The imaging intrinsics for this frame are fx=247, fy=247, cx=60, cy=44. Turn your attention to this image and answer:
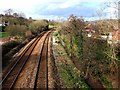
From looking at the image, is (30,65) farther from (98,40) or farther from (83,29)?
(83,29)

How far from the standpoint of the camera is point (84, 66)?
23.0m

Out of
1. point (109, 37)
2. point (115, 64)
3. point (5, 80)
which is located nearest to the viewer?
point (5, 80)

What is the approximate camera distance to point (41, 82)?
15.1 metres

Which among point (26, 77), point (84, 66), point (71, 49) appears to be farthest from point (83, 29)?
point (26, 77)

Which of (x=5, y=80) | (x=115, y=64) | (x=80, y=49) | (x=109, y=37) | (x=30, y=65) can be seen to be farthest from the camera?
(x=80, y=49)

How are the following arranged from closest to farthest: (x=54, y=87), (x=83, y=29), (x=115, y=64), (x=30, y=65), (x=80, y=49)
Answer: (x=54, y=87) → (x=30, y=65) → (x=115, y=64) → (x=80, y=49) → (x=83, y=29)

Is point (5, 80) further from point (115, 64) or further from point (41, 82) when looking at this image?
point (115, 64)

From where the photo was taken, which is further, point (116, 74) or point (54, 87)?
point (116, 74)

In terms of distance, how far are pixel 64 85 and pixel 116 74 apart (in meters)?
8.67

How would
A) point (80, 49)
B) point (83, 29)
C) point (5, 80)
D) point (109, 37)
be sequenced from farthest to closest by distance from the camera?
point (83, 29), point (80, 49), point (109, 37), point (5, 80)

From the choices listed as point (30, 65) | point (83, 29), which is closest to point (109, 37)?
point (83, 29)

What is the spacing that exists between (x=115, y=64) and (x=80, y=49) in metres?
5.30

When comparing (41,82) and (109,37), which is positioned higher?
(109,37)

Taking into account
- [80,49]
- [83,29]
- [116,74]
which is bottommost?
[116,74]
